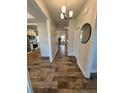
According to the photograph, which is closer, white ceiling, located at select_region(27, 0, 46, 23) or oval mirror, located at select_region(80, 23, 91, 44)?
white ceiling, located at select_region(27, 0, 46, 23)

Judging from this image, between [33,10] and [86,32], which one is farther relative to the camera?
[86,32]

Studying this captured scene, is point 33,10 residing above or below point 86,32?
above

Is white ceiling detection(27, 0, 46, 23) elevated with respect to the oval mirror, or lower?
elevated

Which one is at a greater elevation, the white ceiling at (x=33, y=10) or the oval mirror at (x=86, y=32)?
the white ceiling at (x=33, y=10)

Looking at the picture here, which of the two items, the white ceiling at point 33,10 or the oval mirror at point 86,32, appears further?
the oval mirror at point 86,32
